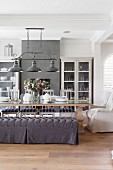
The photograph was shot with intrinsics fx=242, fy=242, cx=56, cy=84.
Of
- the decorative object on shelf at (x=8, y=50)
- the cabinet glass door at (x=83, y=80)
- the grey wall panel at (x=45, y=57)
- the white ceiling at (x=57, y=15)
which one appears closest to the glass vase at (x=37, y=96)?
the white ceiling at (x=57, y=15)

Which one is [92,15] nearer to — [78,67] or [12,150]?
[78,67]

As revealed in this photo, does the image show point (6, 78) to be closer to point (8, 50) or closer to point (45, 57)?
point (8, 50)

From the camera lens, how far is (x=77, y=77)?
8484 millimetres

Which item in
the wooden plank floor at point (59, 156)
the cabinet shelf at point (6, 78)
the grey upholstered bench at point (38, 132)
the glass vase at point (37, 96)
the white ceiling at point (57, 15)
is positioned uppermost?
the white ceiling at point (57, 15)

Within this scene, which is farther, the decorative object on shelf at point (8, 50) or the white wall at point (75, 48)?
the white wall at point (75, 48)

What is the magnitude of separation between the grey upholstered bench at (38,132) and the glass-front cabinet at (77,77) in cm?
363

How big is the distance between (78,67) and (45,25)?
2988 millimetres

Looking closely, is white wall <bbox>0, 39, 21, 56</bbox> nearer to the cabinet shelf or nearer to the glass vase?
the cabinet shelf

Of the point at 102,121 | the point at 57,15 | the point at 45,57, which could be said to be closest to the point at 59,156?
the point at 102,121

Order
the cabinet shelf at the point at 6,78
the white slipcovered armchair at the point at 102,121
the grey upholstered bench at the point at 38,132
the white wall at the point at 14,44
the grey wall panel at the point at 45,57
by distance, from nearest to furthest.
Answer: the grey upholstered bench at the point at 38,132 → the white slipcovered armchair at the point at 102,121 → the cabinet shelf at the point at 6,78 → the grey wall panel at the point at 45,57 → the white wall at the point at 14,44

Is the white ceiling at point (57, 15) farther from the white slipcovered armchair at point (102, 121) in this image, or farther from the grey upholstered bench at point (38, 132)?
the grey upholstered bench at point (38, 132)

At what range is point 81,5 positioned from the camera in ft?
16.3

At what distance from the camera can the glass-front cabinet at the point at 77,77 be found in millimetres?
8422

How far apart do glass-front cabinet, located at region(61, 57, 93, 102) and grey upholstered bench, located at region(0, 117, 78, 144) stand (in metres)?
3.63
